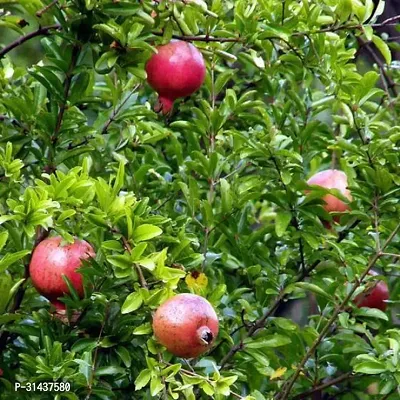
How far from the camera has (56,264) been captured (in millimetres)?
1602

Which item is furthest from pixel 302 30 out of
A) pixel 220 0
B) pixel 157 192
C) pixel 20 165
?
pixel 20 165

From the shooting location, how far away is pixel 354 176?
202 cm

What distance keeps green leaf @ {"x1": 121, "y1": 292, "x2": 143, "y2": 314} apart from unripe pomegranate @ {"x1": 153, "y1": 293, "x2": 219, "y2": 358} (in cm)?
4

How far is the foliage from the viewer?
1.60 meters

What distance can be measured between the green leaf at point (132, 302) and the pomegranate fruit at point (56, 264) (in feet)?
0.47

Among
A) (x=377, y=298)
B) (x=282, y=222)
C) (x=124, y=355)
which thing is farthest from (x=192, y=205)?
(x=377, y=298)

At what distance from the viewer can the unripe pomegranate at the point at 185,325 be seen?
4.68 ft

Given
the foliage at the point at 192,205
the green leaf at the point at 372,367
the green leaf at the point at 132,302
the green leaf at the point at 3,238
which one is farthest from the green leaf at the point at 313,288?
the green leaf at the point at 3,238

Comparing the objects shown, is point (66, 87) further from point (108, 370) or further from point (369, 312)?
point (369, 312)

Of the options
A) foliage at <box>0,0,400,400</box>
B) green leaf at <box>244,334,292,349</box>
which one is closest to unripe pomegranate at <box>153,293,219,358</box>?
foliage at <box>0,0,400,400</box>

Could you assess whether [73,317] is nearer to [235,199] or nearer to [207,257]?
[207,257]

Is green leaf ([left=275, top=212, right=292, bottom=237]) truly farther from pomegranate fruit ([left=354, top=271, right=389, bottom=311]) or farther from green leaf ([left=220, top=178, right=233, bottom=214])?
pomegranate fruit ([left=354, top=271, right=389, bottom=311])

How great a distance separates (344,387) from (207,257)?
23.7 inches

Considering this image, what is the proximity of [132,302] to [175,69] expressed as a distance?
0.50 metres
